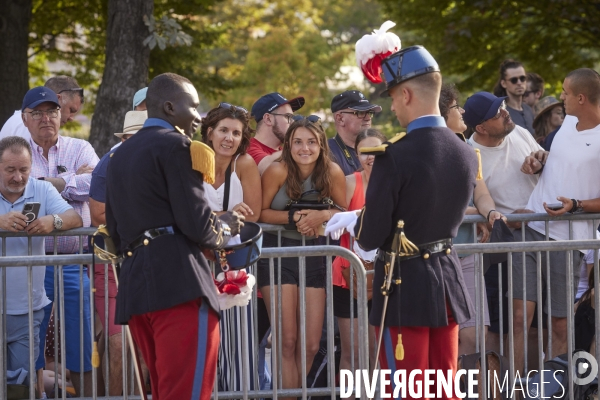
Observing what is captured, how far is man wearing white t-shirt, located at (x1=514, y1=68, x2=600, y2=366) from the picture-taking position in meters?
6.33

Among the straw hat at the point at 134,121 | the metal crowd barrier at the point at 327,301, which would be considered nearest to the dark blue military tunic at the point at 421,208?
the metal crowd barrier at the point at 327,301

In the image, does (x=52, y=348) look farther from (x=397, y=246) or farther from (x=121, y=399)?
(x=397, y=246)

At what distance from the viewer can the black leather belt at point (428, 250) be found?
15.1ft

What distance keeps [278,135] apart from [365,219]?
3.06m

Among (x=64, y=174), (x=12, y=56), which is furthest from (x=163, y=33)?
(x=64, y=174)

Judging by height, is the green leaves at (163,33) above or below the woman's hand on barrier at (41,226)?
above

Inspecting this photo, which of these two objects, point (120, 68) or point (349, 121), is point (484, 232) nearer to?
point (349, 121)

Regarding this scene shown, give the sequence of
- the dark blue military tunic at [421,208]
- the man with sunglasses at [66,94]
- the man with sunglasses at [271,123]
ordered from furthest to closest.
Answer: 1. the man with sunglasses at [66,94]
2. the man with sunglasses at [271,123]
3. the dark blue military tunic at [421,208]

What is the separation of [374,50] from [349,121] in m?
2.47

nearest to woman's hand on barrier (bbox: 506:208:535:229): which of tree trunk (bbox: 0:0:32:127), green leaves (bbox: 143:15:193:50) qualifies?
green leaves (bbox: 143:15:193:50)

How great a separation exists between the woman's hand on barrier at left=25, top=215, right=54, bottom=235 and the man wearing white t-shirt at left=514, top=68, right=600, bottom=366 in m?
3.15

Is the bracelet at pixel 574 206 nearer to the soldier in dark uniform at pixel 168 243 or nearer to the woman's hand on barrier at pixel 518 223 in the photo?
the woman's hand on barrier at pixel 518 223

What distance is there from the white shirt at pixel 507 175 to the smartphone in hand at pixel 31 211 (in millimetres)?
3255

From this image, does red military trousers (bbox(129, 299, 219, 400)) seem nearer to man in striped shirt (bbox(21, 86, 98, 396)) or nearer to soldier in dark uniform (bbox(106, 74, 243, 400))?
soldier in dark uniform (bbox(106, 74, 243, 400))
